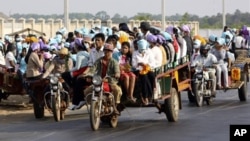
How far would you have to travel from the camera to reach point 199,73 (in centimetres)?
2342

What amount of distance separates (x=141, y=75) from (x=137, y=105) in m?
0.62

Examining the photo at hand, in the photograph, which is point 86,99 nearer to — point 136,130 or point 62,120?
point 136,130

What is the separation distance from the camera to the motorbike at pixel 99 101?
16.7 metres

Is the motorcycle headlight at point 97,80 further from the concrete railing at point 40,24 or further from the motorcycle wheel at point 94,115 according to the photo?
the concrete railing at point 40,24

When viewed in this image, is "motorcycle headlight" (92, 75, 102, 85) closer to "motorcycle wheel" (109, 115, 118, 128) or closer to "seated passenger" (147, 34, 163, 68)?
"motorcycle wheel" (109, 115, 118, 128)

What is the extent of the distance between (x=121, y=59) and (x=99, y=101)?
6.07 feet

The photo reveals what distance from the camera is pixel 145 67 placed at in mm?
17750

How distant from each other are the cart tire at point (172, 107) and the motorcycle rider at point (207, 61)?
510 cm

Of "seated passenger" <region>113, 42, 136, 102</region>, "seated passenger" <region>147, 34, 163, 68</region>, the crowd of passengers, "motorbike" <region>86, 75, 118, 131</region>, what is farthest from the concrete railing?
"motorbike" <region>86, 75, 118, 131</region>

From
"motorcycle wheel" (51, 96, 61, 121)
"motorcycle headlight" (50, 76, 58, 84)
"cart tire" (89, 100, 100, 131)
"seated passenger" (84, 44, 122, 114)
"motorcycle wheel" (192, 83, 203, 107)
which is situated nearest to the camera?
"cart tire" (89, 100, 100, 131)

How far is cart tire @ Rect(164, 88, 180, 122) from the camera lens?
1831cm

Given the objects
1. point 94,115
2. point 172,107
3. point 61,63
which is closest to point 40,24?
point 61,63

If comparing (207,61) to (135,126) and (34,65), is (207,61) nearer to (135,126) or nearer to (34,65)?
(34,65)

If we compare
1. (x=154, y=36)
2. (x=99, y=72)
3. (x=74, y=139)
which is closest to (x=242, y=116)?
(x=154, y=36)
